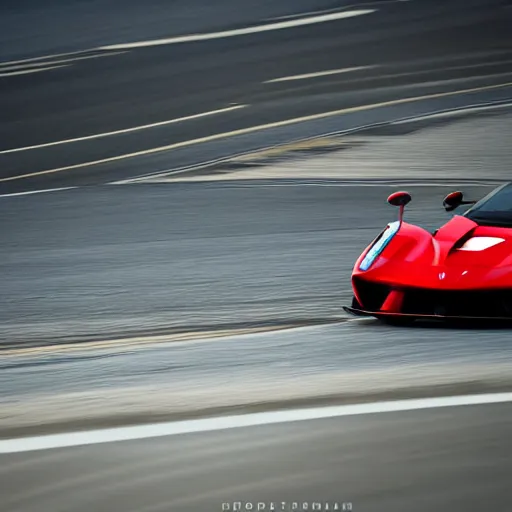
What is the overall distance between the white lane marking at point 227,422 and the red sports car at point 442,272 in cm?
165

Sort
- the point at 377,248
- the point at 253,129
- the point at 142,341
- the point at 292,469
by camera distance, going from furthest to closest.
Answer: the point at 253,129 → the point at 377,248 → the point at 142,341 → the point at 292,469

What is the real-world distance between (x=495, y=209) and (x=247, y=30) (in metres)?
15.7

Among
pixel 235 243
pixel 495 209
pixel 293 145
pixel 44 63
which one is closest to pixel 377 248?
pixel 495 209

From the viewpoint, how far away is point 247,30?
79.6 ft

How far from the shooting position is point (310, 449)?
18.6 ft

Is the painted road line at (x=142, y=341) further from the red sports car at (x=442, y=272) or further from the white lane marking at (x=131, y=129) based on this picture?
the white lane marking at (x=131, y=129)

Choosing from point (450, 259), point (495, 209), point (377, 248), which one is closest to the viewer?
point (450, 259)

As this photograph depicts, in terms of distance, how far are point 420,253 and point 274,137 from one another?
842 centimetres

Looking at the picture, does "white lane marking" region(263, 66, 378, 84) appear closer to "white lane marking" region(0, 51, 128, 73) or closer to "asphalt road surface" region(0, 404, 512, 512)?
"white lane marking" region(0, 51, 128, 73)

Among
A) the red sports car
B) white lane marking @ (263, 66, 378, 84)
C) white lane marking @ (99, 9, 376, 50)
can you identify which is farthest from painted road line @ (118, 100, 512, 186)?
white lane marking @ (99, 9, 376, 50)

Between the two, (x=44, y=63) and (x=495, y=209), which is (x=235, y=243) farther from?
(x=44, y=63)

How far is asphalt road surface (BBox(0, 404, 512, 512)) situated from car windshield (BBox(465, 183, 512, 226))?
283 cm

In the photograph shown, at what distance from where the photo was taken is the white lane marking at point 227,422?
589 cm

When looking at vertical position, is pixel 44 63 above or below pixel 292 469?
below
